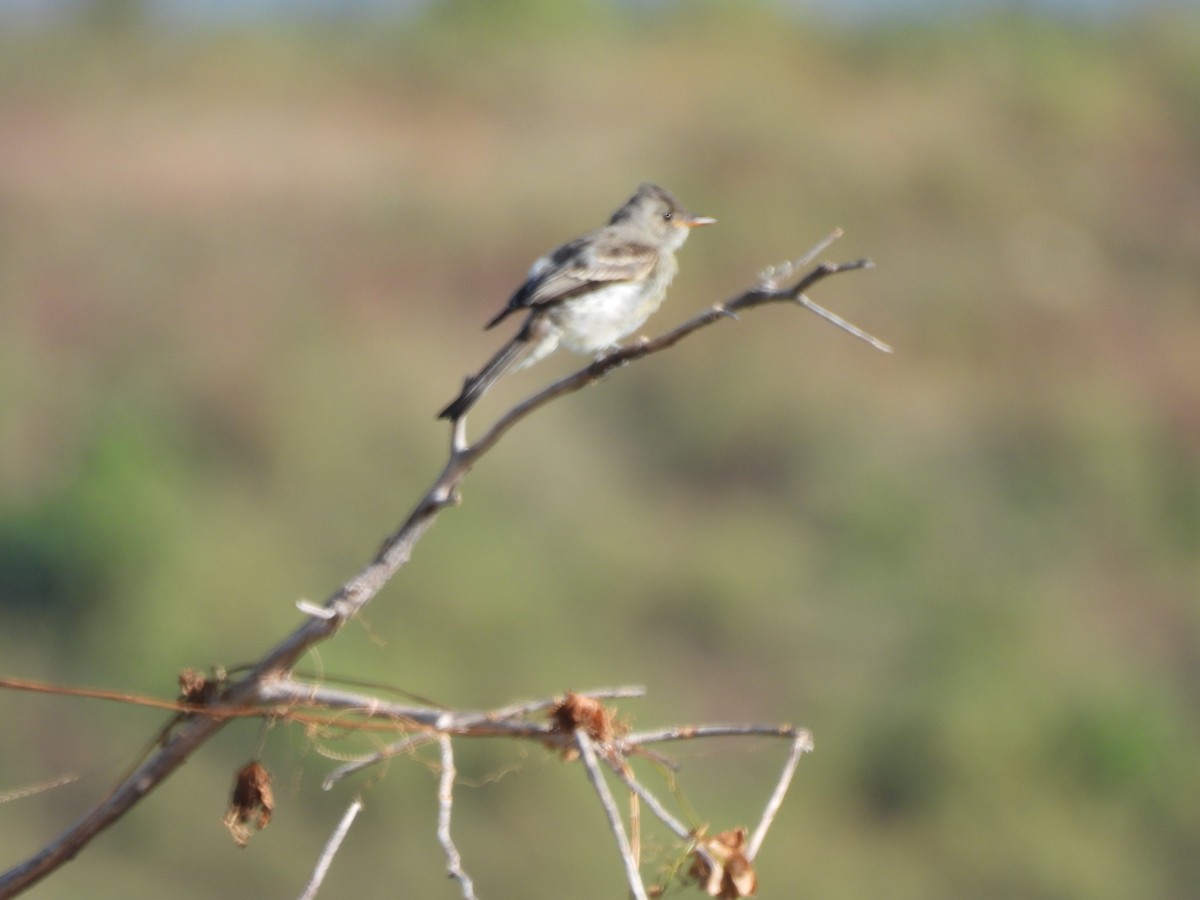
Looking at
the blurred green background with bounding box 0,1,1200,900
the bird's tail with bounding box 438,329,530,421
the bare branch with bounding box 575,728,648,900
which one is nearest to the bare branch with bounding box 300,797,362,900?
the bare branch with bounding box 575,728,648,900

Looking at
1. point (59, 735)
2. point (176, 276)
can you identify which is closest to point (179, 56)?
point (176, 276)

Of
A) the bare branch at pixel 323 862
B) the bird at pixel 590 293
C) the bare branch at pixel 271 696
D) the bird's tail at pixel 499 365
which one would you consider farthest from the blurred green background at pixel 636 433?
the bare branch at pixel 323 862

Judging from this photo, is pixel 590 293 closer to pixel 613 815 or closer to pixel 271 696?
pixel 271 696

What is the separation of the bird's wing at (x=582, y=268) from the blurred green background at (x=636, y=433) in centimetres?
330

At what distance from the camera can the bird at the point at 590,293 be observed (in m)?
6.19

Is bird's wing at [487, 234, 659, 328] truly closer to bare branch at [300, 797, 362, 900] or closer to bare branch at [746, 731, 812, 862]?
bare branch at [746, 731, 812, 862]

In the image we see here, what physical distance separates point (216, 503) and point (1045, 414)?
9950 millimetres

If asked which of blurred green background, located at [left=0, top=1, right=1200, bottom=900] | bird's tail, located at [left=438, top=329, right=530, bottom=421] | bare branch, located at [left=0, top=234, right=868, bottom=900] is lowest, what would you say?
bare branch, located at [left=0, top=234, right=868, bottom=900]

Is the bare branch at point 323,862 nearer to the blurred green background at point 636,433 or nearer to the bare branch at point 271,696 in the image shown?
the bare branch at point 271,696

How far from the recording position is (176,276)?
23438 mm

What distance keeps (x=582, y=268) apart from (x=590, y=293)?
94 millimetres

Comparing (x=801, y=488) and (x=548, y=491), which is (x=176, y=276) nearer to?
(x=548, y=491)

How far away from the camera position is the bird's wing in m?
6.23

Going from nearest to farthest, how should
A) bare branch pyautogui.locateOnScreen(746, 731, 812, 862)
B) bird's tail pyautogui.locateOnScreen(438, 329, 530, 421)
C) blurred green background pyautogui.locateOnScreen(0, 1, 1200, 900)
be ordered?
bare branch pyautogui.locateOnScreen(746, 731, 812, 862), bird's tail pyautogui.locateOnScreen(438, 329, 530, 421), blurred green background pyautogui.locateOnScreen(0, 1, 1200, 900)
